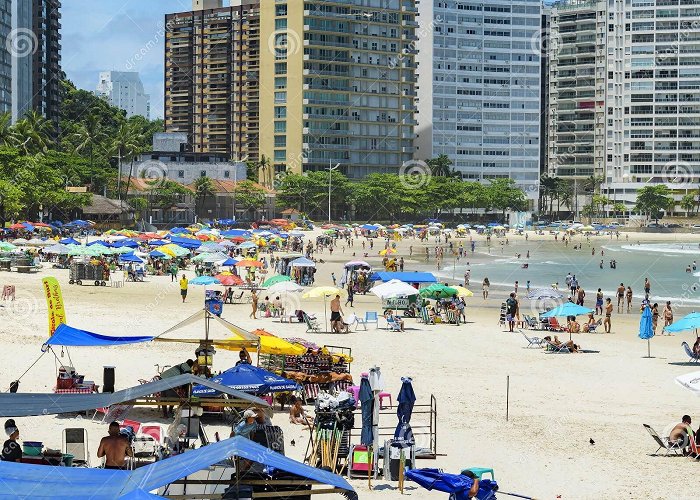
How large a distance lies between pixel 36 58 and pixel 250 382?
12786 cm

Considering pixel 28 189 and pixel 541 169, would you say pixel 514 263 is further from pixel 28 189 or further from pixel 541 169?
pixel 541 169

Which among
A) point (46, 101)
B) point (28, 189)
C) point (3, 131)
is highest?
point (46, 101)

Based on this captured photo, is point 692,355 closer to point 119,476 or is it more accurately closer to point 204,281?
point 204,281

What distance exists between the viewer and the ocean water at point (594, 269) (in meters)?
51.3

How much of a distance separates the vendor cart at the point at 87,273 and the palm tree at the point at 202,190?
65086 millimetres

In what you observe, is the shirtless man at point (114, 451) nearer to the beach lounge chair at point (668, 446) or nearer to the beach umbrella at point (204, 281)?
the beach lounge chair at point (668, 446)

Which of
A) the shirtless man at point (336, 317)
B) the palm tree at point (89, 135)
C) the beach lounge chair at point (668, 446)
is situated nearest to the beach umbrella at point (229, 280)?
the shirtless man at point (336, 317)

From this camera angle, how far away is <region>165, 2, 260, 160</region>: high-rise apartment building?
144625 millimetres

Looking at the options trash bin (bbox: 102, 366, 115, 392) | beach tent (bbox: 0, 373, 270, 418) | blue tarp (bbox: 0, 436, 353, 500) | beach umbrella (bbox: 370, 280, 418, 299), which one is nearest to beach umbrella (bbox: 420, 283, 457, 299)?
beach umbrella (bbox: 370, 280, 418, 299)

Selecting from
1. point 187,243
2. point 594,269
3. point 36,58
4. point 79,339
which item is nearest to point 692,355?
point 79,339

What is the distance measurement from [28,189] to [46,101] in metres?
64.9

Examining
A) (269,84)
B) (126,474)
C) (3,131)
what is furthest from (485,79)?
(126,474)

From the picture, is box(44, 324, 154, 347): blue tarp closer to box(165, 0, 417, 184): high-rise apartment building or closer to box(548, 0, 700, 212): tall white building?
box(165, 0, 417, 184): high-rise apartment building

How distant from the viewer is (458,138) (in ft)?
486
